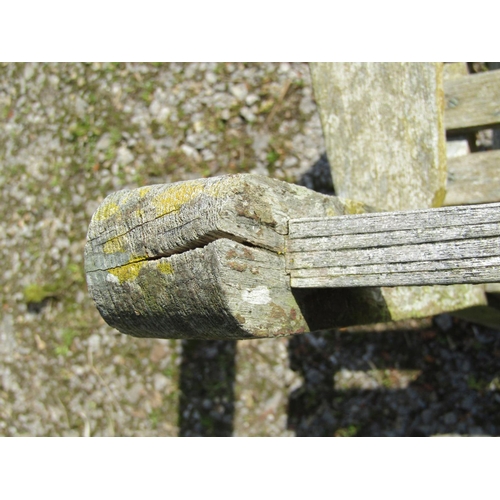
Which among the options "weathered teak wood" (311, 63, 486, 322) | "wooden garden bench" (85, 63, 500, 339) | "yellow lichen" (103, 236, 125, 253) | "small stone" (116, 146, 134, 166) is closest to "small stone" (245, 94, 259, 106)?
"small stone" (116, 146, 134, 166)

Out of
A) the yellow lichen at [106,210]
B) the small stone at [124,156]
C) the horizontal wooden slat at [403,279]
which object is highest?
the small stone at [124,156]

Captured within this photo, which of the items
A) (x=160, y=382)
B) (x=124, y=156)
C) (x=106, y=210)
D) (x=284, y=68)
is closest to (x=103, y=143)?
(x=124, y=156)

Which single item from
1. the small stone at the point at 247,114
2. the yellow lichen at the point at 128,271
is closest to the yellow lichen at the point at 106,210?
the yellow lichen at the point at 128,271

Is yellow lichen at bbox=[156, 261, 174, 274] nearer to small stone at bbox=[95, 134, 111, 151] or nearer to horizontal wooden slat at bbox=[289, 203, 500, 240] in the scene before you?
horizontal wooden slat at bbox=[289, 203, 500, 240]

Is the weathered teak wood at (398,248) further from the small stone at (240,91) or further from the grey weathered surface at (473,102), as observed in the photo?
the small stone at (240,91)

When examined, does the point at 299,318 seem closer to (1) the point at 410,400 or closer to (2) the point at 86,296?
(1) the point at 410,400

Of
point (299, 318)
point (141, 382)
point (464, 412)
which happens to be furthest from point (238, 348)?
point (299, 318)
